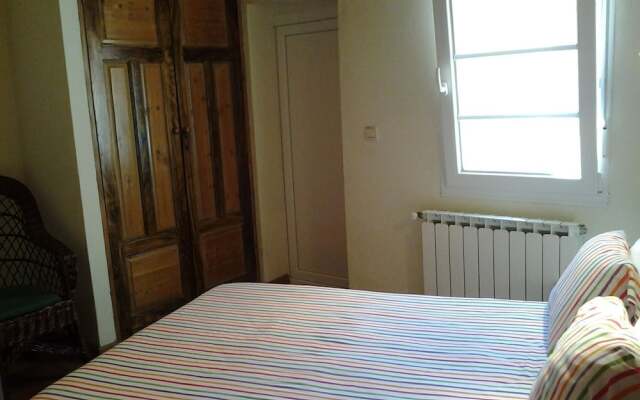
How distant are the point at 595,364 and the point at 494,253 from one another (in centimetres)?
190

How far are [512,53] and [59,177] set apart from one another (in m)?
2.53

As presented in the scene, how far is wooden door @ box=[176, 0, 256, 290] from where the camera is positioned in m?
3.83

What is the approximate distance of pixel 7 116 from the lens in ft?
11.7

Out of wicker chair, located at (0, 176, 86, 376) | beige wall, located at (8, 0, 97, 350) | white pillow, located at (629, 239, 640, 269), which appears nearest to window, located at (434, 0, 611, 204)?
white pillow, located at (629, 239, 640, 269)

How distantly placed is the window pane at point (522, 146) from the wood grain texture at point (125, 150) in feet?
6.18

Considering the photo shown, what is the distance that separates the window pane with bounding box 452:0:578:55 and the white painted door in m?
1.21

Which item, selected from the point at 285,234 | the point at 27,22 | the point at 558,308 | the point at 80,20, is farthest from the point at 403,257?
the point at 27,22

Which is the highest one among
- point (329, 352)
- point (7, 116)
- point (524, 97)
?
point (7, 116)

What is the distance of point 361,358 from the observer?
1983mm

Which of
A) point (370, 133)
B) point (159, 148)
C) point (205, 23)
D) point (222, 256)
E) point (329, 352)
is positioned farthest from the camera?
point (222, 256)

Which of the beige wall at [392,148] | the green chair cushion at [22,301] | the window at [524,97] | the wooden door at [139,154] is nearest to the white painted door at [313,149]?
the beige wall at [392,148]

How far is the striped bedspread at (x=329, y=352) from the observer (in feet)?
5.94

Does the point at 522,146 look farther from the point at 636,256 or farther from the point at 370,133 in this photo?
the point at 636,256

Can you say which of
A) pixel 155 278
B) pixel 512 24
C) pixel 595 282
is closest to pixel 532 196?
pixel 512 24
